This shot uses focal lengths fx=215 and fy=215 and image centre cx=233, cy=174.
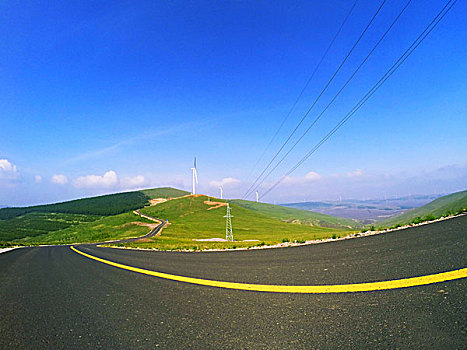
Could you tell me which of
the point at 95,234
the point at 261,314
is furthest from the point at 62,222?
the point at 261,314

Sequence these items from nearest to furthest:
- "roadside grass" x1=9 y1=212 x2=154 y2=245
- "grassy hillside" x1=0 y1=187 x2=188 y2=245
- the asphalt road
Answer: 1. the asphalt road
2. "roadside grass" x1=9 y1=212 x2=154 y2=245
3. "grassy hillside" x1=0 y1=187 x2=188 y2=245

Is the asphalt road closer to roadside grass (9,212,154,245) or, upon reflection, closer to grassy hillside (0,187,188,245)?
roadside grass (9,212,154,245)

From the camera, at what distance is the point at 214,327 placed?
115 inches

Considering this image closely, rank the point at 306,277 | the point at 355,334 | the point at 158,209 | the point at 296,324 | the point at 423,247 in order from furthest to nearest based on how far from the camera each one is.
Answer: the point at 158,209, the point at 423,247, the point at 306,277, the point at 296,324, the point at 355,334

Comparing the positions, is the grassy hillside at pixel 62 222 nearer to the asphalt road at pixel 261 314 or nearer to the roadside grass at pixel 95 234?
the roadside grass at pixel 95 234

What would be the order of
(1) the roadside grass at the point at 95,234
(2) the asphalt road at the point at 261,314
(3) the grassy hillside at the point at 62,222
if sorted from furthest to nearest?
(3) the grassy hillside at the point at 62,222
(1) the roadside grass at the point at 95,234
(2) the asphalt road at the point at 261,314

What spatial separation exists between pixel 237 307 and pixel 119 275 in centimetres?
507

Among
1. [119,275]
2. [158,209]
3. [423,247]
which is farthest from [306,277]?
[158,209]

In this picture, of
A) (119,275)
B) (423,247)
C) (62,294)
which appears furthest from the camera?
(119,275)

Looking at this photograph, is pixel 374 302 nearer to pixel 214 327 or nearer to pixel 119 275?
pixel 214 327

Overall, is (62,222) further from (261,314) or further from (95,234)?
(261,314)

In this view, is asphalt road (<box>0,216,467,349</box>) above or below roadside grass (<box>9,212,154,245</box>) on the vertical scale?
above

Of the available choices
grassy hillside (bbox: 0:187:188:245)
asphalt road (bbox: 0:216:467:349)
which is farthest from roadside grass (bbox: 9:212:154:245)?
asphalt road (bbox: 0:216:467:349)

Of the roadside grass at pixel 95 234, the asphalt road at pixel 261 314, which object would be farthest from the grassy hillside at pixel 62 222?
the asphalt road at pixel 261 314
